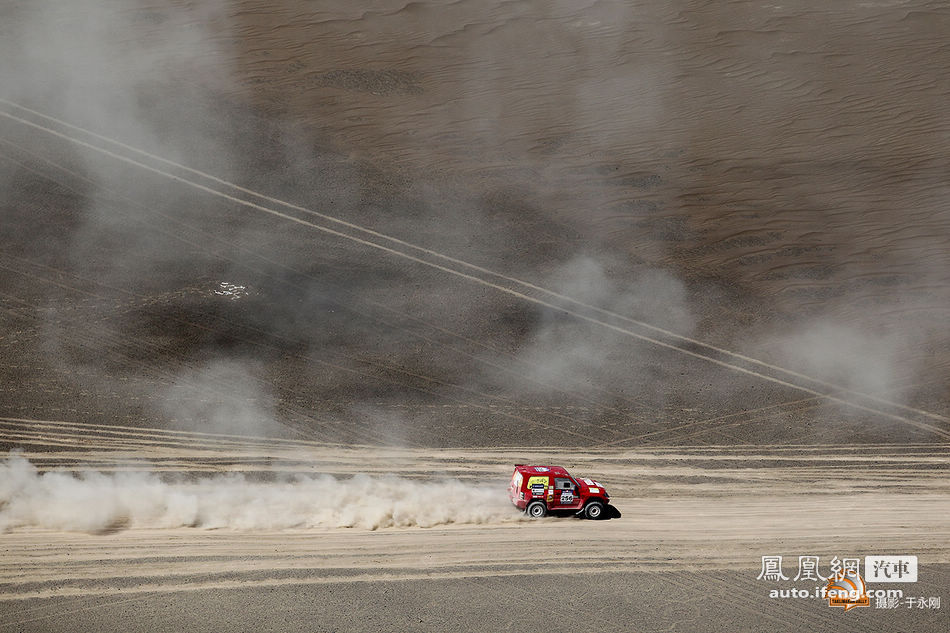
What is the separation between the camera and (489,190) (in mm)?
29484

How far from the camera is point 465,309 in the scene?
2508 cm

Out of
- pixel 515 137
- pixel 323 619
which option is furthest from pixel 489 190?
pixel 323 619

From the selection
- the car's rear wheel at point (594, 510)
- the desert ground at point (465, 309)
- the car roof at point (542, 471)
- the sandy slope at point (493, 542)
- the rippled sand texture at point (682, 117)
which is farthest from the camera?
the rippled sand texture at point (682, 117)

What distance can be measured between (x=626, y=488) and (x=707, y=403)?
3.99 metres

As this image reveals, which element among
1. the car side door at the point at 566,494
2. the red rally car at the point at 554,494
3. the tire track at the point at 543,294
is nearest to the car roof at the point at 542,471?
the red rally car at the point at 554,494

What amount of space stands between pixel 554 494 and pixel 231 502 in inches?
240

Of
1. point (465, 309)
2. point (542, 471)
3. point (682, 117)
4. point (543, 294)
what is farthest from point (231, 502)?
point (682, 117)

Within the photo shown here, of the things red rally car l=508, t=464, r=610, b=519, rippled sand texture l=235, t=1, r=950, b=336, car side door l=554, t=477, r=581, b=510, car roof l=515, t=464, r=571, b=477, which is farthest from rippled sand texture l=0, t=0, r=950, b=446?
car side door l=554, t=477, r=581, b=510

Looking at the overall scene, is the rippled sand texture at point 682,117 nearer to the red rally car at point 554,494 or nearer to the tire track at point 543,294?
the tire track at point 543,294

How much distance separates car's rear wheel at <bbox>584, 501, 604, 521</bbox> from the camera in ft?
58.7

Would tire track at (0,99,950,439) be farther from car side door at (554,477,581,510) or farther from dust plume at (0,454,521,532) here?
dust plume at (0,454,521,532)

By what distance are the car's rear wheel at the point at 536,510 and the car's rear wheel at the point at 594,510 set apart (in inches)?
30.8

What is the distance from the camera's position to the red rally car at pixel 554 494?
57.9ft

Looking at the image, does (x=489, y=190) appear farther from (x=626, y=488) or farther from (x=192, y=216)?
(x=626, y=488)
